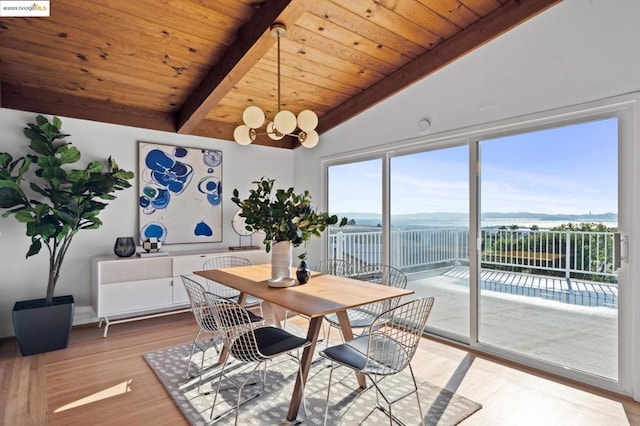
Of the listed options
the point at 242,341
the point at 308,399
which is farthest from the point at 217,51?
the point at 308,399

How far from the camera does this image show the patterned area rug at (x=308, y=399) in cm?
223

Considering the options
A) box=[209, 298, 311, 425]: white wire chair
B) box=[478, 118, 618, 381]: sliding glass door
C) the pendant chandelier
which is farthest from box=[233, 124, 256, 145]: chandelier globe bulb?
box=[478, 118, 618, 381]: sliding glass door

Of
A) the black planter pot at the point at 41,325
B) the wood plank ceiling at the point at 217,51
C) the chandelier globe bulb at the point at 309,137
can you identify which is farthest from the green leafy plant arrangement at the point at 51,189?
the chandelier globe bulb at the point at 309,137

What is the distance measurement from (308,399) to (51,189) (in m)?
3.00

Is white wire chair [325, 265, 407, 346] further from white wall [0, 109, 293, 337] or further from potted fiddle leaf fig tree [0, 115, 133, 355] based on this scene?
potted fiddle leaf fig tree [0, 115, 133, 355]

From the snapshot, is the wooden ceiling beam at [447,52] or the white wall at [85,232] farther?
the white wall at [85,232]

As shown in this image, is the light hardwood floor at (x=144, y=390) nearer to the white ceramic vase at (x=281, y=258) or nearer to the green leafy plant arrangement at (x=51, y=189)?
the green leafy plant arrangement at (x=51, y=189)

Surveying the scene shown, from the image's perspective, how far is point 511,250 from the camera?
3.18 m

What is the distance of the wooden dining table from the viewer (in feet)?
6.90

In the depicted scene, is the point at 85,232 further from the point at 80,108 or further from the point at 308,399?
the point at 308,399

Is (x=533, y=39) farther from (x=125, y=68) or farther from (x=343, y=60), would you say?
(x=125, y=68)

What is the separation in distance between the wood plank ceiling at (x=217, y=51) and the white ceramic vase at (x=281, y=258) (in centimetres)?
159

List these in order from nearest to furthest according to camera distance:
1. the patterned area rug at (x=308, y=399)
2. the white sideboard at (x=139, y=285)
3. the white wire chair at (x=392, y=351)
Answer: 1. the white wire chair at (x=392, y=351)
2. the patterned area rug at (x=308, y=399)
3. the white sideboard at (x=139, y=285)

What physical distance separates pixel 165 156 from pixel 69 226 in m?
1.45
